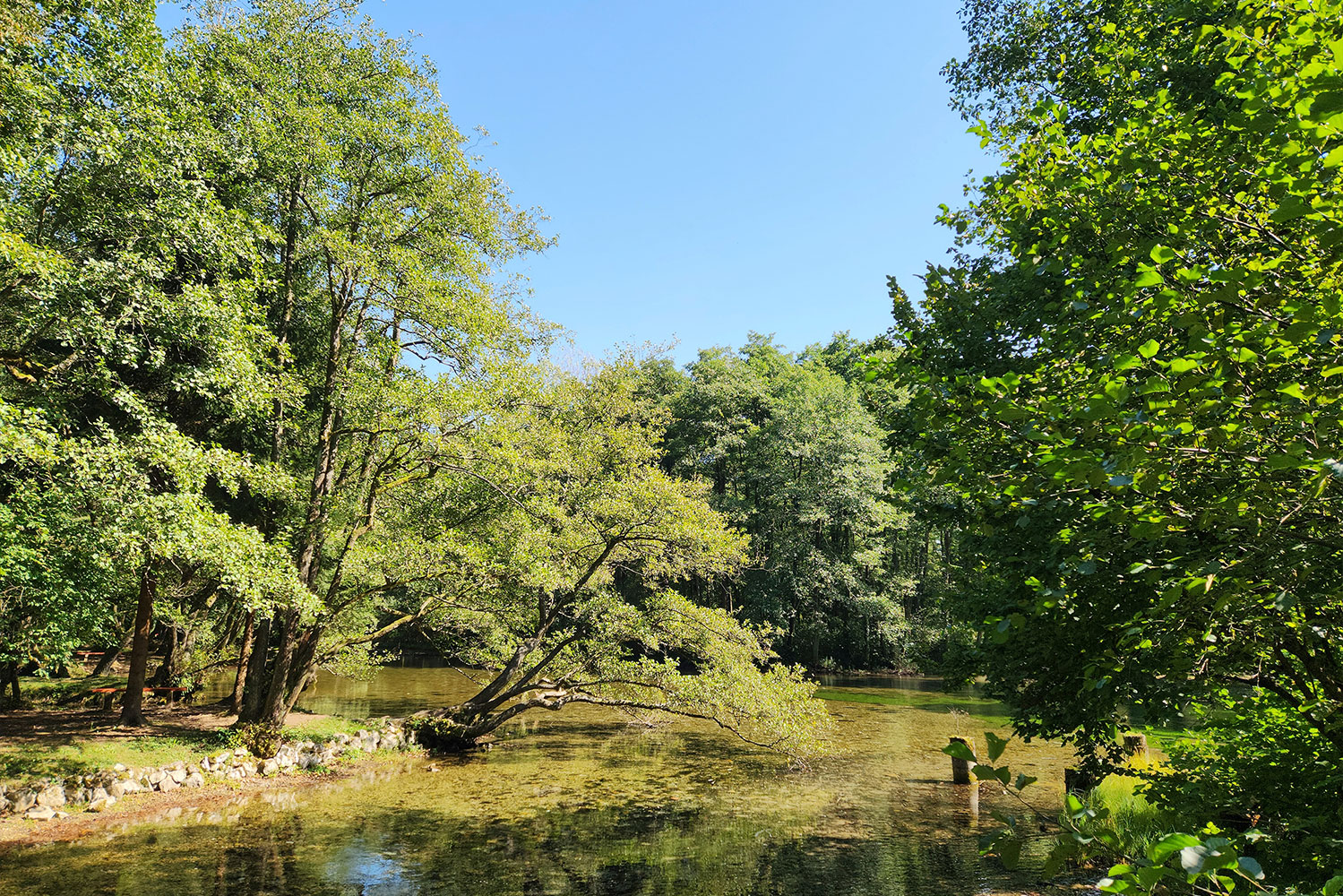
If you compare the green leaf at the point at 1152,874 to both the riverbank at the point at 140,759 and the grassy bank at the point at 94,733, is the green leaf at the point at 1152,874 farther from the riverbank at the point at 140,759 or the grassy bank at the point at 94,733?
the grassy bank at the point at 94,733

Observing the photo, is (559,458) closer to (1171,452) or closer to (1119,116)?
(1119,116)

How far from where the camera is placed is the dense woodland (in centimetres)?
293

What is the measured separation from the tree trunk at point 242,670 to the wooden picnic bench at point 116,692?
1.23 metres

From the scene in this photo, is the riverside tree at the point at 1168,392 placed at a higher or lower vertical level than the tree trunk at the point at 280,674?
higher

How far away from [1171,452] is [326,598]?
56.4 feet

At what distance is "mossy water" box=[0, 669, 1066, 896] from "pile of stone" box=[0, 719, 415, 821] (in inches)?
40.6

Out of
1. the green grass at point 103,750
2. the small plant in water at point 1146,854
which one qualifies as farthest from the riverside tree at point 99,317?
the small plant in water at point 1146,854

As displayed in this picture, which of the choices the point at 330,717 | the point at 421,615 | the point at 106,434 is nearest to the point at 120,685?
the point at 330,717

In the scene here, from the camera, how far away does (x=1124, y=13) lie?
8.85 m

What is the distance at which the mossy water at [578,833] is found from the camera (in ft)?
30.1

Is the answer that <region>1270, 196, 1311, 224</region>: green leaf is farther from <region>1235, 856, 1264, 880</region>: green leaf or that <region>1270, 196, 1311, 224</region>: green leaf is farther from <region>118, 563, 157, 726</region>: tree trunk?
<region>118, 563, 157, 726</region>: tree trunk

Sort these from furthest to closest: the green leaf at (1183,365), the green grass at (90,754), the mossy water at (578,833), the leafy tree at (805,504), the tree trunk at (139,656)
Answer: the leafy tree at (805,504) → the tree trunk at (139,656) → the green grass at (90,754) → the mossy water at (578,833) → the green leaf at (1183,365)

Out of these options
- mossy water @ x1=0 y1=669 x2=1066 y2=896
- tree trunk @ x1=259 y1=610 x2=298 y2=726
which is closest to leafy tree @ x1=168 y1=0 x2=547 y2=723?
tree trunk @ x1=259 y1=610 x2=298 y2=726

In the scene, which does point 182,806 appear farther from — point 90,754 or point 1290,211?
point 1290,211
